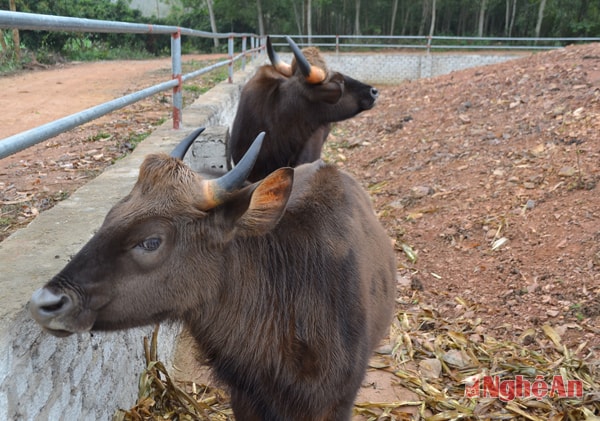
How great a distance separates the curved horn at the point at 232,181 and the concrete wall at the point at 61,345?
921 millimetres

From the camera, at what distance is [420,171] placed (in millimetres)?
8648

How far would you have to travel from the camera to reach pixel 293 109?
6.56 metres

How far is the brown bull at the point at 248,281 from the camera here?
7.89ft

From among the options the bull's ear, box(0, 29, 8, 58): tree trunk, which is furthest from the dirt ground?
box(0, 29, 8, 58): tree trunk

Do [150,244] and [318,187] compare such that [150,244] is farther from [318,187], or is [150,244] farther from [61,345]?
[318,187]

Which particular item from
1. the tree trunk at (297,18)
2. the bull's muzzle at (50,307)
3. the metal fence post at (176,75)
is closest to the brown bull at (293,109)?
the metal fence post at (176,75)

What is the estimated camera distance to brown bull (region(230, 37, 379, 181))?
646 centimetres

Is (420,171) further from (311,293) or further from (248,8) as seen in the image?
(248,8)

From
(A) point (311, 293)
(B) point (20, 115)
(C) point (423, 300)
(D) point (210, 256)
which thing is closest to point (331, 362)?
(A) point (311, 293)

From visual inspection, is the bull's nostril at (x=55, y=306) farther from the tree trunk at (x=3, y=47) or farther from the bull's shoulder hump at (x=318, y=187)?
the tree trunk at (x=3, y=47)

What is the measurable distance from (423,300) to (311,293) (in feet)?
9.39

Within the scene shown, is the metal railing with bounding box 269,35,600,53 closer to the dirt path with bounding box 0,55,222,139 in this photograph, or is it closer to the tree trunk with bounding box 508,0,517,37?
the tree trunk with bounding box 508,0,517,37

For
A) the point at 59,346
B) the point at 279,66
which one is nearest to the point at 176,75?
the point at 279,66

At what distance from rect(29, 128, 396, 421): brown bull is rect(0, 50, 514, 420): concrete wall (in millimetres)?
282
